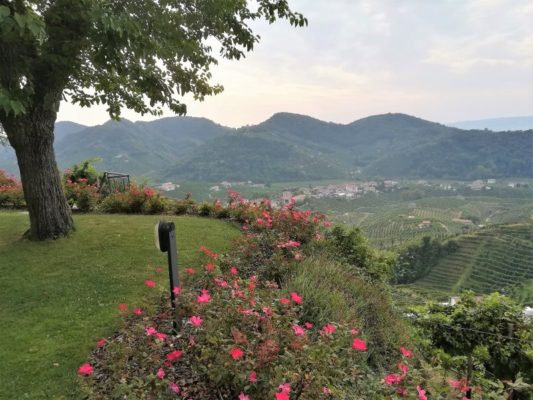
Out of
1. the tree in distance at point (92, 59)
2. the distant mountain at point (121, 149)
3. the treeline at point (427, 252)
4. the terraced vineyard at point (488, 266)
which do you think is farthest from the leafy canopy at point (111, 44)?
the distant mountain at point (121, 149)

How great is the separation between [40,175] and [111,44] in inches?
127

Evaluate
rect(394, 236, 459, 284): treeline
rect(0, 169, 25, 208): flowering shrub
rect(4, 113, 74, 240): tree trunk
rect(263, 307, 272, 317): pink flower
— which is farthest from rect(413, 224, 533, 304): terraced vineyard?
rect(263, 307, 272, 317): pink flower

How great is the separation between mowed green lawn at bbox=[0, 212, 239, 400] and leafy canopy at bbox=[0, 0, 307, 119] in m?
2.09

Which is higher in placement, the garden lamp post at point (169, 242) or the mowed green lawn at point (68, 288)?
the garden lamp post at point (169, 242)

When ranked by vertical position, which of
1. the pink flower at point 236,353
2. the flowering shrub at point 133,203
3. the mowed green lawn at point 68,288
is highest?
the flowering shrub at point 133,203

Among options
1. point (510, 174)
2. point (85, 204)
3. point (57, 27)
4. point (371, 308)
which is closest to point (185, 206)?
point (85, 204)

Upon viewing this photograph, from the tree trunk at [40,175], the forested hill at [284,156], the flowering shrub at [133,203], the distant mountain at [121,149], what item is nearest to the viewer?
the tree trunk at [40,175]

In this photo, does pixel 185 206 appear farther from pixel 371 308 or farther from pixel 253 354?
pixel 253 354

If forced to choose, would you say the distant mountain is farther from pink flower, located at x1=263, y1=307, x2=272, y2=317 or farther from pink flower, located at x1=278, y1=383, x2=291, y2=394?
pink flower, located at x1=278, y1=383, x2=291, y2=394

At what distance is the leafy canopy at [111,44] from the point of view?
364 centimetres

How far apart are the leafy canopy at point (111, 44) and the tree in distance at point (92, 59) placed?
0.4 inches

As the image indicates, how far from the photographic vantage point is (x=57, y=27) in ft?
14.3

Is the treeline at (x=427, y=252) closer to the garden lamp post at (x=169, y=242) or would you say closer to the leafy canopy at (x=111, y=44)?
the leafy canopy at (x=111, y=44)

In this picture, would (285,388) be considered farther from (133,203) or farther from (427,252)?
(427,252)
